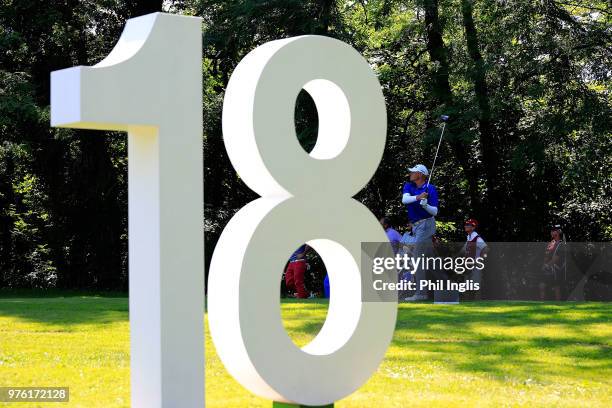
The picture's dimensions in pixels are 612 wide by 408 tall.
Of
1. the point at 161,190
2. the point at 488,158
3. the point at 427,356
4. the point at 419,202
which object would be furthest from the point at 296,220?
the point at 488,158

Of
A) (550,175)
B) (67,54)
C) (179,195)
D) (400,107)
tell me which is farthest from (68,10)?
(179,195)

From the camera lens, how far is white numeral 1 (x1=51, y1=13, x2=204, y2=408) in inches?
224

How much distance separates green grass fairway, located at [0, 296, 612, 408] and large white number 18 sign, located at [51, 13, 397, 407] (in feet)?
1.66

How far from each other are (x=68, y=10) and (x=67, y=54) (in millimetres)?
996

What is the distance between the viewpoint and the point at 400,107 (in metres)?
24.4

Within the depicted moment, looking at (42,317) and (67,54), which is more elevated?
(67,54)

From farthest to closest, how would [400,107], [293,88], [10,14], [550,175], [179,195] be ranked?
[400,107] < [550,175] < [10,14] < [293,88] < [179,195]

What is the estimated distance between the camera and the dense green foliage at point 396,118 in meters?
18.5

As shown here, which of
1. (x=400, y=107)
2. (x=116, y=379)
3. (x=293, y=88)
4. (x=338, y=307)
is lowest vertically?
(x=116, y=379)

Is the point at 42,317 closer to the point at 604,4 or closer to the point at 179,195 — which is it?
the point at 179,195

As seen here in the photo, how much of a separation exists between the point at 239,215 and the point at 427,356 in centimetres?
315

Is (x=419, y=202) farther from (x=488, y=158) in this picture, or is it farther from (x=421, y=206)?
(x=488, y=158)

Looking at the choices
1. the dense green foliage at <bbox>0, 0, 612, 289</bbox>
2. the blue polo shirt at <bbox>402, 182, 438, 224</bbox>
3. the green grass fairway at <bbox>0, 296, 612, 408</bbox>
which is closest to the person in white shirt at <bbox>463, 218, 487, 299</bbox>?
the blue polo shirt at <bbox>402, 182, 438, 224</bbox>

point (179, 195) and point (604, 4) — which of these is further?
point (604, 4)
